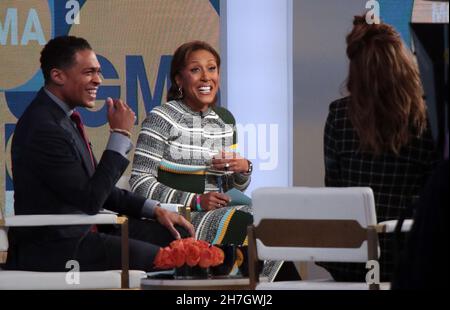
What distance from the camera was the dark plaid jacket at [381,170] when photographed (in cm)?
353

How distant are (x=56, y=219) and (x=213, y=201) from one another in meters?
1.09

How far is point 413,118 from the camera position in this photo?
354cm

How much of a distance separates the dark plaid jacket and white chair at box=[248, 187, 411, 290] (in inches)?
5.1

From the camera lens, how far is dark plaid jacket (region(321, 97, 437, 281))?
3.53m

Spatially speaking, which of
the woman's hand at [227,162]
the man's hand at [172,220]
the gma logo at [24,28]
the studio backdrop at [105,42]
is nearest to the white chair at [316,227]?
the man's hand at [172,220]

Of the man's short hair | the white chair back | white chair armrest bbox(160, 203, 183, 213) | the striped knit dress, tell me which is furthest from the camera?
the striped knit dress

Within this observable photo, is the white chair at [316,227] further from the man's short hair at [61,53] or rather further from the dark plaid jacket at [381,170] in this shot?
the man's short hair at [61,53]

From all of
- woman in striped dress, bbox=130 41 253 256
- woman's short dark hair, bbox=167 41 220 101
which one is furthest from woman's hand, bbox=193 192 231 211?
woman's short dark hair, bbox=167 41 220 101

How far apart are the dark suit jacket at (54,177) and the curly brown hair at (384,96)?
3.67 feet

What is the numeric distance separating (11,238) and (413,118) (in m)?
1.78
